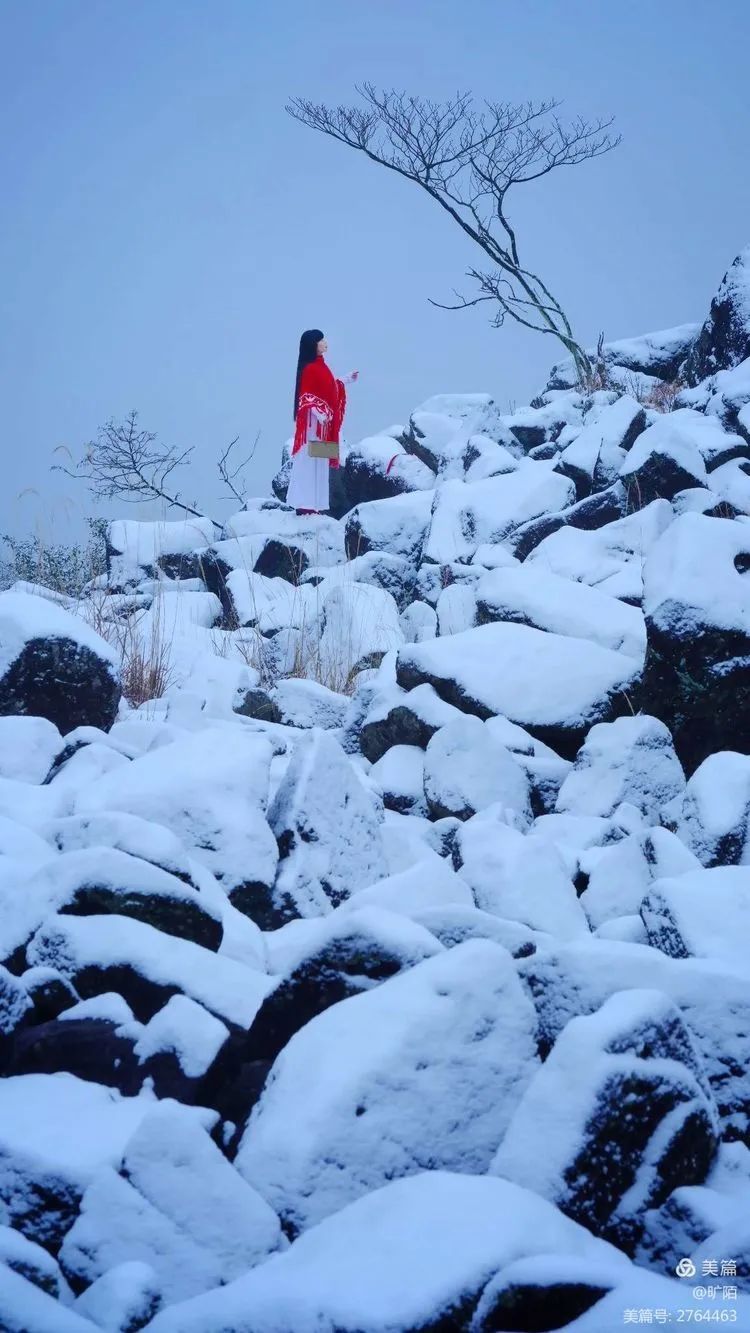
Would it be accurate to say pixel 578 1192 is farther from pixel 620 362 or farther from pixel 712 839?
pixel 620 362

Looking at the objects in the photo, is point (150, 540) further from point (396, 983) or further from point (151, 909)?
point (396, 983)

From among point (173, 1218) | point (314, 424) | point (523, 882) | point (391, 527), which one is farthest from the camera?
point (314, 424)

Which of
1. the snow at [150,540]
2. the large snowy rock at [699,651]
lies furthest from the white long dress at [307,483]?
the large snowy rock at [699,651]

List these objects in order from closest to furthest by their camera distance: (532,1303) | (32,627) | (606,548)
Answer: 1. (532,1303)
2. (32,627)
3. (606,548)

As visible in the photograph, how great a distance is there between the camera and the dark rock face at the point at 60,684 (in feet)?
8.12

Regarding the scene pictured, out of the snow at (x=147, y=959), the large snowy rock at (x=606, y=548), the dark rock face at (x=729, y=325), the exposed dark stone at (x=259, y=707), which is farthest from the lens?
the dark rock face at (x=729, y=325)

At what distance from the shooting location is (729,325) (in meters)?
6.45

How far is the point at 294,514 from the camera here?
21.5 ft

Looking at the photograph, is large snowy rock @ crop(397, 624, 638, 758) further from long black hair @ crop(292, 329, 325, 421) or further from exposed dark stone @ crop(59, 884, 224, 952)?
long black hair @ crop(292, 329, 325, 421)

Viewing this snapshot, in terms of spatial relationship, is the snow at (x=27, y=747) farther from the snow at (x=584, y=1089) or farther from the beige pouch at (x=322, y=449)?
the beige pouch at (x=322, y=449)

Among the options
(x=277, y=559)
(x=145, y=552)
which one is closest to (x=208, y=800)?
(x=277, y=559)

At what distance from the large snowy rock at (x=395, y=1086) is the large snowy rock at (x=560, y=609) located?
185cm

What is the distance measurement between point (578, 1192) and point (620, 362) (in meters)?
7.66

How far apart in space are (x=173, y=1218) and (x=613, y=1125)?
467mm
